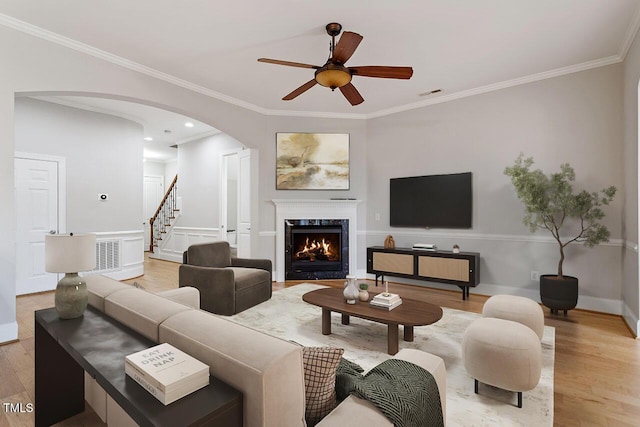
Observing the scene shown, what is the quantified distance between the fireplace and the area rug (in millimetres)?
897

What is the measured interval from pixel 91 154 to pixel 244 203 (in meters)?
2.80

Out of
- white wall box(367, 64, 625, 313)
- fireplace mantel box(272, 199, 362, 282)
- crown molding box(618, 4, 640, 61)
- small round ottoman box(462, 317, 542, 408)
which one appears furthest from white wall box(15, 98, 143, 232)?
crown molding box(618, 4, 640, 61)

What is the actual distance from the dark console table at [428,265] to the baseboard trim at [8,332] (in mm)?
4557

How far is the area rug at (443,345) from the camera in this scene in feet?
6.35

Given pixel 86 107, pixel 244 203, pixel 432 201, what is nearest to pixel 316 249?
pixel 244 203

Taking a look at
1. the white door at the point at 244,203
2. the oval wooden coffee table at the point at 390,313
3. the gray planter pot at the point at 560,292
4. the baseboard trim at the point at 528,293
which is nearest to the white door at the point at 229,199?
the white door at the point at 244,203

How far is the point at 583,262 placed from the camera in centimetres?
401

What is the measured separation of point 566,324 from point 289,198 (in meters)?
4.36

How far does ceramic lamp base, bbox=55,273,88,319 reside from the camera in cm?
173

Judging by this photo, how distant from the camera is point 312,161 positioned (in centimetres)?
589

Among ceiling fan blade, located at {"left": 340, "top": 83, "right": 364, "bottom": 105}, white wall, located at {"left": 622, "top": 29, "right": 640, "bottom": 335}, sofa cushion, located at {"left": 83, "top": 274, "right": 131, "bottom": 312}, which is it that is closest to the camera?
sofa cushion, located at {"left": 83, "top": 274, "right": 131, "bottom": 312}

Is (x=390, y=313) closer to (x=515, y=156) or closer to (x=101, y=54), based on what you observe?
(x=515, y=156)

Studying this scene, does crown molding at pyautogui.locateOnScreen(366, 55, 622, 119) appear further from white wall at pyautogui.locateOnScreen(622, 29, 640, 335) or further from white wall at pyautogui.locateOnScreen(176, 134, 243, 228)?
white wall at pyautogui.locateOnScreen(176, 134, 243, 228)

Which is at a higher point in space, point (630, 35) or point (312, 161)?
point (630, 35)
